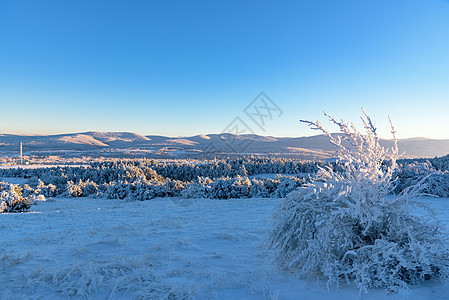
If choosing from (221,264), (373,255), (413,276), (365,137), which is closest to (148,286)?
(221,264)

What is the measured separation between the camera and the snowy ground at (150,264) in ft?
7.26

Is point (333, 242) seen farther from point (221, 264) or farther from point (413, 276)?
point (221, 264)

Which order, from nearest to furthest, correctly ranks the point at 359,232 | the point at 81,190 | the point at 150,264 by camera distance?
the point at 359,232, the point at 150,264, the point at 81,190

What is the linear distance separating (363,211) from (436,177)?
314 inches

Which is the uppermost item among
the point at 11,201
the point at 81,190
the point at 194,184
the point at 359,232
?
the point at 359,232

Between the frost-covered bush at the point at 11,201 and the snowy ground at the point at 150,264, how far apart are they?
9.14ft

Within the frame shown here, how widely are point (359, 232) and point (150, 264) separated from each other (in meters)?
2.25

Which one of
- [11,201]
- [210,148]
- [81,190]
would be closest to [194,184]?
[81,190]

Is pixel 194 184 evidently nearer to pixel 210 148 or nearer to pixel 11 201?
pixel 11 201

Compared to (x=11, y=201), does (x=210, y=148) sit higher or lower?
higher

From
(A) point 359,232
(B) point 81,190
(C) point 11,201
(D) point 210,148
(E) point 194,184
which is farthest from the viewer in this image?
(D) point 210,148

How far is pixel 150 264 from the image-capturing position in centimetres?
291

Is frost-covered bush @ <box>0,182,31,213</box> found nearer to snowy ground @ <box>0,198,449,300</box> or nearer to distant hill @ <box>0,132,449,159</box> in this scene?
snowy ground @ <box>0,198,449,300</box>

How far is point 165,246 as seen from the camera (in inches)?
142
